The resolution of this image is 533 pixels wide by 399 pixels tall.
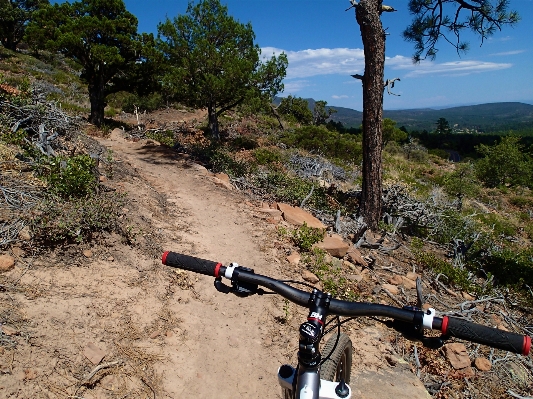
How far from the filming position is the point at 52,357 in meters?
2.89

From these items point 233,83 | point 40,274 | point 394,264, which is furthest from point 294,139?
point 40,274

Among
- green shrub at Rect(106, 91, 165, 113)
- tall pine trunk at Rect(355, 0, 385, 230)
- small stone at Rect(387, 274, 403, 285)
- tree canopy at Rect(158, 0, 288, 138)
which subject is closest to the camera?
small stone at Rect(387, 274, 403, 285)

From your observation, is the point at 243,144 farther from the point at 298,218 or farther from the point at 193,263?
the point at 193,263

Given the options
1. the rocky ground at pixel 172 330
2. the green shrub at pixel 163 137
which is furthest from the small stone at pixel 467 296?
the green shrub at pixel 163 137

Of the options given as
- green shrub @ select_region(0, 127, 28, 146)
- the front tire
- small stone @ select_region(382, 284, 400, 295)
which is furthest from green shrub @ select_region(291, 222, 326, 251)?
green shrub @ select_region(0, 127, 28, 146)

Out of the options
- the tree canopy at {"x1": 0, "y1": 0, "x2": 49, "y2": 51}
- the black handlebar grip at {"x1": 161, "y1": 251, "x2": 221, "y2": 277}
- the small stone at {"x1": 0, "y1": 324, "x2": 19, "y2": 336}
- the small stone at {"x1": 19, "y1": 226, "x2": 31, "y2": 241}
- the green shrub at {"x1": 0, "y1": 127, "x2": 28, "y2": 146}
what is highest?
the tree canopy at {"x1": 0, "y1": 0, "x2": 49, "y2": 51}

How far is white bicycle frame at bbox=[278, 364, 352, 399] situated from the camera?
1.56 m

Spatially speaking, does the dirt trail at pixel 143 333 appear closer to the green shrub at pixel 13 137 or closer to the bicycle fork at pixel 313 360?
the bicycle fork at pixel 313 360

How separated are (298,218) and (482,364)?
3.52 m

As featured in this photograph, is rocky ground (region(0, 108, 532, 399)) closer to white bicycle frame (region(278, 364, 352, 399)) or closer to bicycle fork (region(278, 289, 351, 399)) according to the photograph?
white bicycle frame (region(278, 364, 352, 399))

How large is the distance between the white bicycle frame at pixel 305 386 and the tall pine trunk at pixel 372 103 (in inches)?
244

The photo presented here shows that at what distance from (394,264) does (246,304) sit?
122 inches

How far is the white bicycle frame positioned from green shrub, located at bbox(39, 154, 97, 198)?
13.5 feet

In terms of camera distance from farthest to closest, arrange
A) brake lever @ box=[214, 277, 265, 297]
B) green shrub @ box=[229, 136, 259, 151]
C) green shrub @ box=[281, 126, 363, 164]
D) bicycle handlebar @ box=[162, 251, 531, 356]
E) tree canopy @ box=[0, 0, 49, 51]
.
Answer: tree canopy @ box=[0, 0, 49, 51] < green shrub @ box=[281, 126, 363, 164] < green shrub @ box=[229, 136, 259, 151] < brake lever @ box=[214, 277, 265, 297] < bicycle handlebar @ box=[162, 251, 531, 356]
